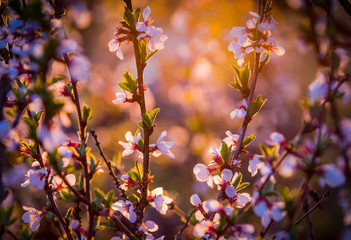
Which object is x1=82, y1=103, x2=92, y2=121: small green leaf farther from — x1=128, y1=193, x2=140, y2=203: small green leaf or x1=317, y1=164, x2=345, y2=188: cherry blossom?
x1=317, y1=164, x2=345, y2=188: cherry blossom

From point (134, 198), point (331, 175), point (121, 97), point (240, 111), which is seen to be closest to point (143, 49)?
point (121, 97)

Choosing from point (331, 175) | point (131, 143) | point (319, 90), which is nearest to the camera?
point (331, 175)

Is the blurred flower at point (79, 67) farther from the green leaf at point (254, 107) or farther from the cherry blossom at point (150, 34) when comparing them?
the green leaf at point (254, 107)

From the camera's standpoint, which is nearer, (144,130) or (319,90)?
(144,130)

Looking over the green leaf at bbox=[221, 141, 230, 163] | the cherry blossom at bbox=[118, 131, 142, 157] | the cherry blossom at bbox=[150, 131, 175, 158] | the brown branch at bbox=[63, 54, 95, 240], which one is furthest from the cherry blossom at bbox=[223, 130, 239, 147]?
the brown branch at bbox=[63, 54, 95, 240]

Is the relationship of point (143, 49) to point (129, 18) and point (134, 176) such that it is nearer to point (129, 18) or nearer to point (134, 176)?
point (129, 18)

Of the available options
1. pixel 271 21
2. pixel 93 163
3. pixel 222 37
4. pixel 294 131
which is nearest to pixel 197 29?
pixel 222 37

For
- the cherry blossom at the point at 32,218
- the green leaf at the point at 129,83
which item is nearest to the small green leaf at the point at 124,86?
the green leaf at the point at 129,83

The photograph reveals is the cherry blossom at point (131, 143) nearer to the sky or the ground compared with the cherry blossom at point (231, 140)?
nearer to the ground
